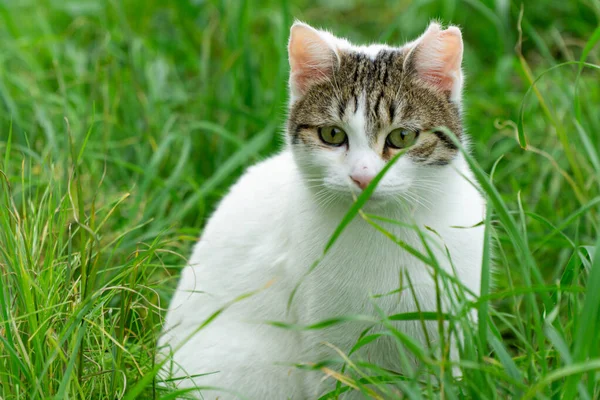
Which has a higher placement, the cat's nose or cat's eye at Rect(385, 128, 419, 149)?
cat's eye at Rect(385, 128, 419, 149)

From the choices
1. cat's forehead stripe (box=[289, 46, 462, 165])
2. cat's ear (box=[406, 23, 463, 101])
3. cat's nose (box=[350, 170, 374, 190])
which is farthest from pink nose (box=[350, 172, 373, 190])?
cat's ear (box=[406, 23, 463, 101])

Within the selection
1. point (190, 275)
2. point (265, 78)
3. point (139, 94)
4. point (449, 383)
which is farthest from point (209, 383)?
point (265, 78)

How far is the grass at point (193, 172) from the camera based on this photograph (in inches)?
84.9

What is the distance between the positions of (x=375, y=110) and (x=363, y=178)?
0.27 meters

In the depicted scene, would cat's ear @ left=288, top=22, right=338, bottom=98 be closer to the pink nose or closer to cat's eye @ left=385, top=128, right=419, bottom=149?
cat's eye @ left=385, top=128, right=419, bottom=149

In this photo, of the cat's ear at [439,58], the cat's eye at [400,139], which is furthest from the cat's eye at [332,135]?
the cat's ear at [439,58]

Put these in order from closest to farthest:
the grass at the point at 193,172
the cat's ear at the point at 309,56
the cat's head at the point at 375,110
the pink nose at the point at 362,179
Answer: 1. the grass at the point at 193,172
2. the pink nose at the point at 362,179
3. the cat's head at the point at 375,110
4. the cat's ear at the point at 309,56

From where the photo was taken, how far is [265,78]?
16.1 feet

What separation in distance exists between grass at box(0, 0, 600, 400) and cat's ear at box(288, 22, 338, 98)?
71 centimetres

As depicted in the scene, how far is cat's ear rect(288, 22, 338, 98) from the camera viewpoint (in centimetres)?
255

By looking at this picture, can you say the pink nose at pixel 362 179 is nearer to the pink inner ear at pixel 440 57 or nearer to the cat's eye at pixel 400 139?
the cat's eye at pixel 400 139

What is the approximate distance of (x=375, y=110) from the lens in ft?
7.89

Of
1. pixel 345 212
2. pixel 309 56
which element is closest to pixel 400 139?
pixel 345 212

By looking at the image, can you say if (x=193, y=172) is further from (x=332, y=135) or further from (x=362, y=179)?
(x=362, y=179)
